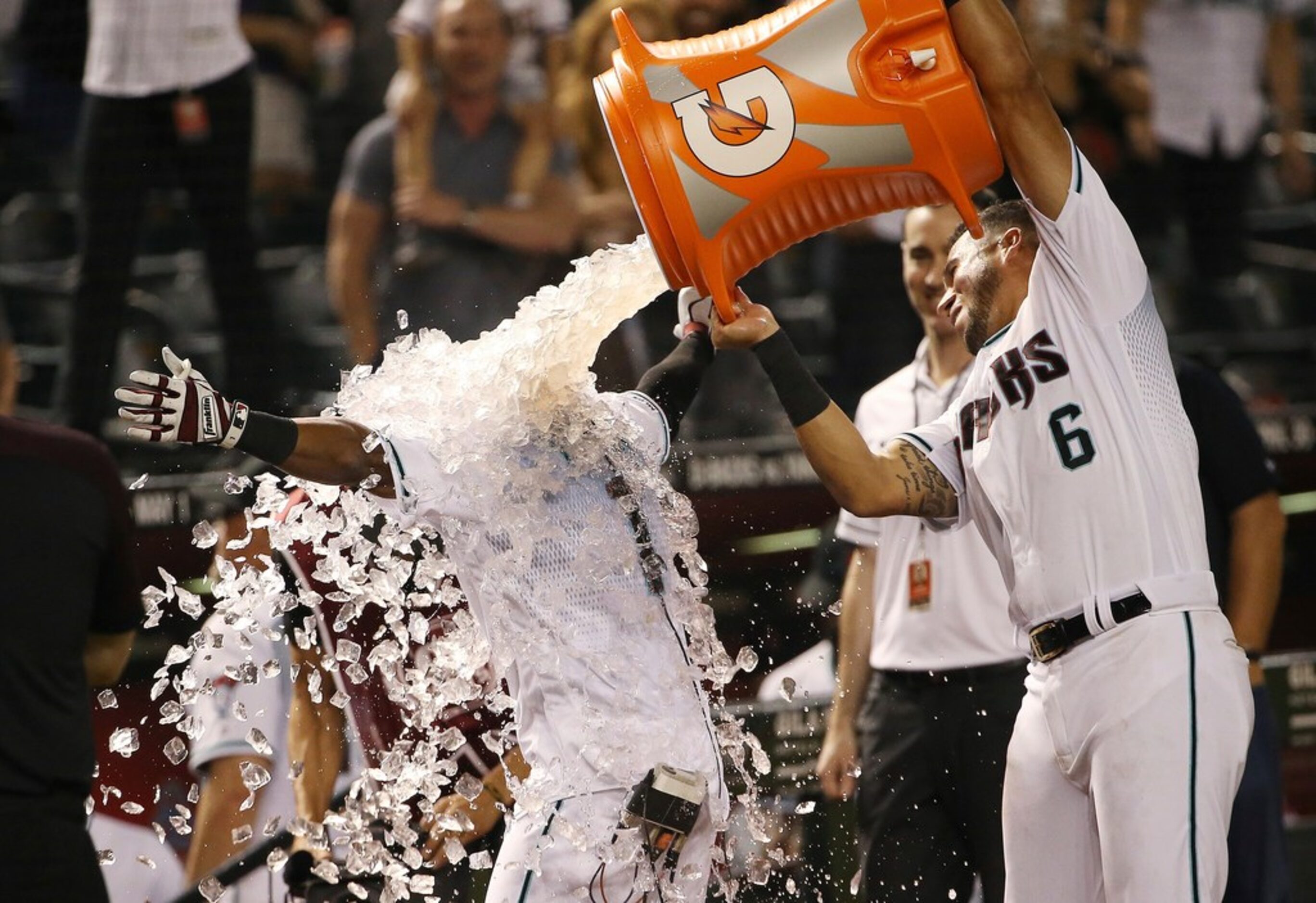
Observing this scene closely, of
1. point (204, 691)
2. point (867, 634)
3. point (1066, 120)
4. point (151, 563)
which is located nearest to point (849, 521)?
point (867, 634)

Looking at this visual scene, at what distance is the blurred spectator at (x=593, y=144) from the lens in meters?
6.31

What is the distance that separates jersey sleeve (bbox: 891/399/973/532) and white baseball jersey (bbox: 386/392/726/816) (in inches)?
25.4

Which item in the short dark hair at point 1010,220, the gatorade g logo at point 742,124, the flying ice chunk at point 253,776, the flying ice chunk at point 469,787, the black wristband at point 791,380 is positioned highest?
the gatorade g logo at point 742,124

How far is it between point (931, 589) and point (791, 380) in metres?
0.98

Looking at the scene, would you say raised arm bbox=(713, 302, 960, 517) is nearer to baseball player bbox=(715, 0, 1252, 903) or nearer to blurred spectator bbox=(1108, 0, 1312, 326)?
baseball player bbox=(715, 0, 1252, 903)

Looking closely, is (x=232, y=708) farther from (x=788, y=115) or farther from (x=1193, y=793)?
(x=1193, y=793)

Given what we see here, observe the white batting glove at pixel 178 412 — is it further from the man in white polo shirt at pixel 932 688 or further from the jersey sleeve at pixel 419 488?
the man in white polo shirt at pixel 932 688

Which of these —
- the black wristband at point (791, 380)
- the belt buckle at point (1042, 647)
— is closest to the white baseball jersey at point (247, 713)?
the black wristband at point (791, 380)

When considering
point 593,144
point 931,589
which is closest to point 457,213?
point 593,144

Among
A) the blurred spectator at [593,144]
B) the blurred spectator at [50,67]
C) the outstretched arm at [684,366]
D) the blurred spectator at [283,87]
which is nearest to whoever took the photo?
the outstretched arm at [684,366]

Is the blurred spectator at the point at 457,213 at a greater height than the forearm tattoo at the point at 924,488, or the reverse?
the forearm tattoo at the point at 924,488

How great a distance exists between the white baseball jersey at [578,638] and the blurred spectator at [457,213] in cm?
329

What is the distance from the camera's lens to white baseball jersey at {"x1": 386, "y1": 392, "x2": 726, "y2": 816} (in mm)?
2904

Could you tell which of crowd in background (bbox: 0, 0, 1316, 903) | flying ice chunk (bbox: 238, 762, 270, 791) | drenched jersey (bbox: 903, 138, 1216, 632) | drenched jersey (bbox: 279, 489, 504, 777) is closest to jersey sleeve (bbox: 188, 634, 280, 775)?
flying ice chunk (bbox: 238, 762, 270, 791)
